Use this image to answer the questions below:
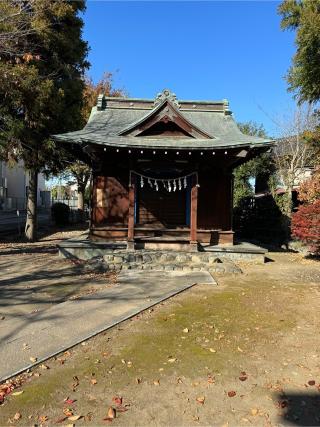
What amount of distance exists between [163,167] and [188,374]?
9745 mm

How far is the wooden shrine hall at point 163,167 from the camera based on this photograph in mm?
12383

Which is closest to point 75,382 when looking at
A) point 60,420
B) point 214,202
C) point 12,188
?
point 60,420

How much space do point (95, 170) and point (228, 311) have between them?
8.74 meters

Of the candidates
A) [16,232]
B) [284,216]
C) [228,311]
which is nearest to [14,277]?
[228,311]

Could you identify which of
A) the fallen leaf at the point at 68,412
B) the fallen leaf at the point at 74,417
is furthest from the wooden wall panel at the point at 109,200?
the fallen leaf at the point at 74,417

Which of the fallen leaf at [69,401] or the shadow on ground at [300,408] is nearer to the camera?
the shadow on ground at [300,408]

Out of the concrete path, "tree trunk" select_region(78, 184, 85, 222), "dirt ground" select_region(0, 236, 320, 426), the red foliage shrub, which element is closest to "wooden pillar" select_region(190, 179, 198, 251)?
the concrete path

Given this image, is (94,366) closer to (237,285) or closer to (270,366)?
(270,366)

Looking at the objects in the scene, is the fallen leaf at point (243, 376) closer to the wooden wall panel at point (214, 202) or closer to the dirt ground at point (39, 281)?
the dirt ground at point (39, 281)

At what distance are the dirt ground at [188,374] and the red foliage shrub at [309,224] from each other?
632 cm

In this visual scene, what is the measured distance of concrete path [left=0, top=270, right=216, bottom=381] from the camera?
4.78m

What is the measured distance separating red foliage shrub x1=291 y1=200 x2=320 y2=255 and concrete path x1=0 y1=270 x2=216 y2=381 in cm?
535

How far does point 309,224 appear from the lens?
42.8ft

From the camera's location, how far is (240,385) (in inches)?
165
